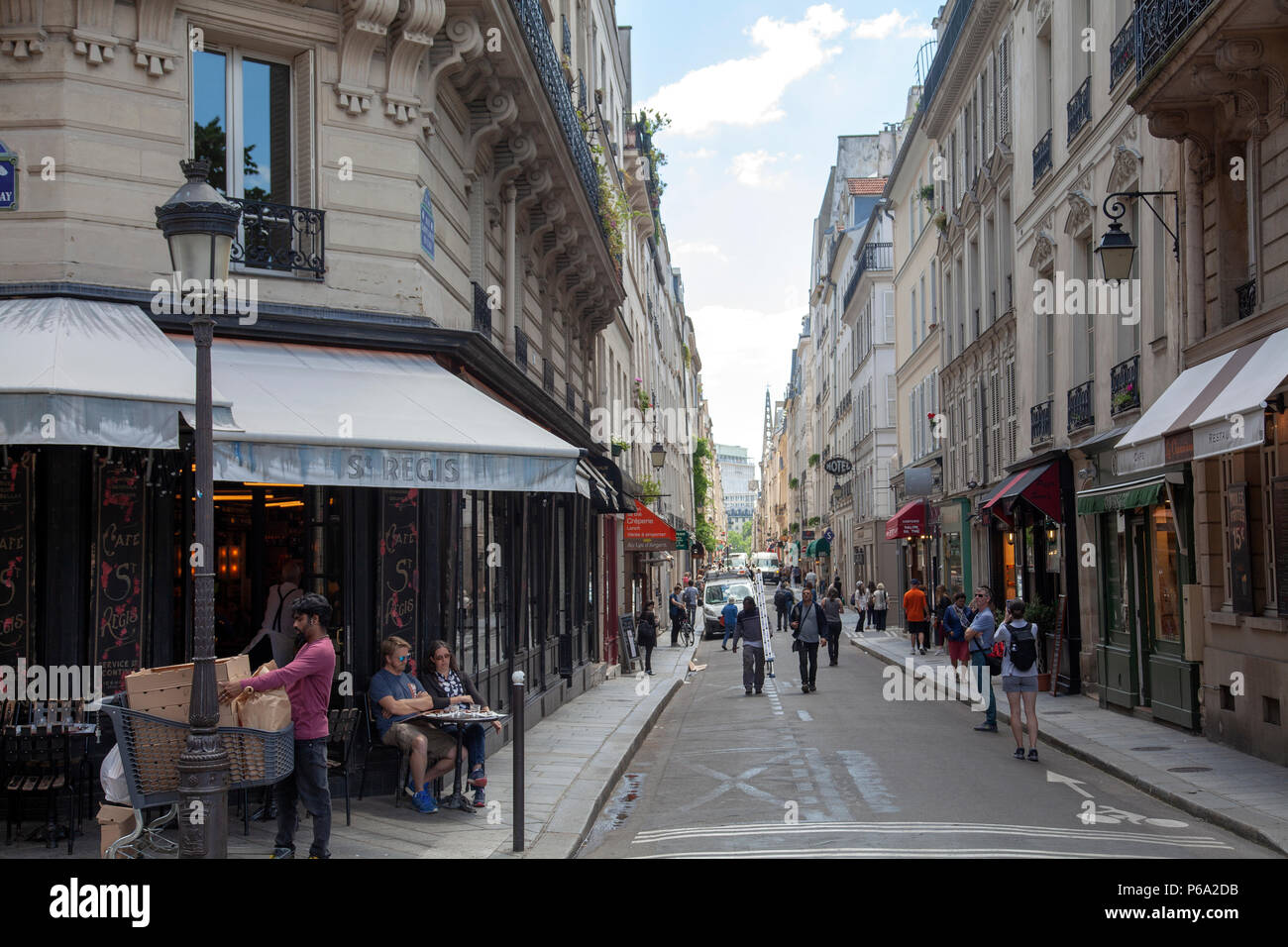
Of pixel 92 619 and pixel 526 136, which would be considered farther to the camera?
pixel 526 136

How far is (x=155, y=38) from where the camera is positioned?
10.6 meters

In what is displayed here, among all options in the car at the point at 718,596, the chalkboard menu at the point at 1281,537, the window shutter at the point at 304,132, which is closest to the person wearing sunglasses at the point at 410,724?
the window shutter at the point at 304,132

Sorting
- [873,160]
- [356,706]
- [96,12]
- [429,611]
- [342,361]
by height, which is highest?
[873,160]

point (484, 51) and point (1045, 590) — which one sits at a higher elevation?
point (484, 51)

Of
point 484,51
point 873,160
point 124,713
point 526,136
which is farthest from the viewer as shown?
point 873,160

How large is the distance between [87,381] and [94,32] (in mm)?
3640

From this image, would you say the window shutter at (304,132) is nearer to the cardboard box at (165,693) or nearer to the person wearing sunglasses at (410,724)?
the person wearing sunglasses at (410,724)

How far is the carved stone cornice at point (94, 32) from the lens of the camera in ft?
33.8

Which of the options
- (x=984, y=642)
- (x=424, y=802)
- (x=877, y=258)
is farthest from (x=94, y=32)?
(x=877, y=258)

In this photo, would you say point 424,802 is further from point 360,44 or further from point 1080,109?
point 1080,109

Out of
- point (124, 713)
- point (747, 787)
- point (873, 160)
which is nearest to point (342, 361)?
point (124, 713)

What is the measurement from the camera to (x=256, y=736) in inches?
320
